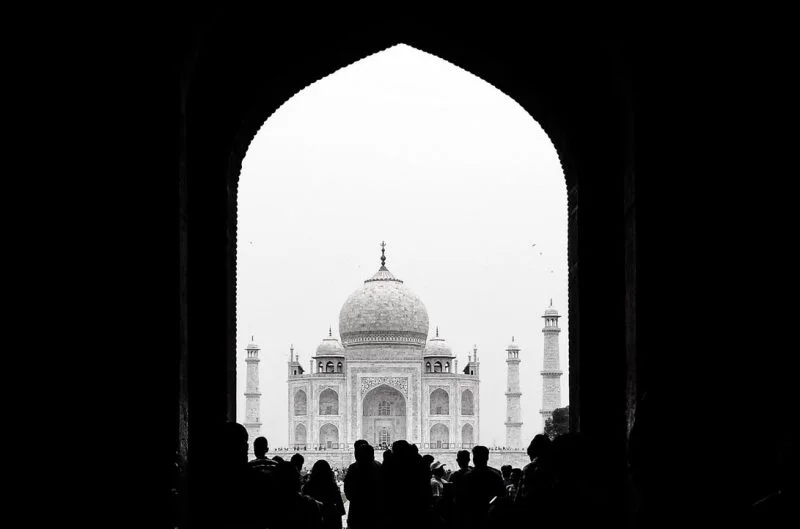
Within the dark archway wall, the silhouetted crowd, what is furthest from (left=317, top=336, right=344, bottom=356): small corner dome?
the silhouetted crowd

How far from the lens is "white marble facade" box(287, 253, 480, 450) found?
42.4 m

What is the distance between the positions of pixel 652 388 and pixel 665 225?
0.70 metres

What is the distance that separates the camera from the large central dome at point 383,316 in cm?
4241

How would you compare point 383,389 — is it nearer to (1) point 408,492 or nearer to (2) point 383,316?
(2) point 383,316

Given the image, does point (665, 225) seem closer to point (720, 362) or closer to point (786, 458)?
point (720, 362)

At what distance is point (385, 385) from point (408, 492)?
36.8 meters

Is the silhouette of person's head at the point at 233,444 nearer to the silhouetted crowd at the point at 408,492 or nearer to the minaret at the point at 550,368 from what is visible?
the silhouetted crowd at the point at 408,492

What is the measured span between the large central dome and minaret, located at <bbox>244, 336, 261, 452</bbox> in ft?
17.5

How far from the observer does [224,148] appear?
846 cm

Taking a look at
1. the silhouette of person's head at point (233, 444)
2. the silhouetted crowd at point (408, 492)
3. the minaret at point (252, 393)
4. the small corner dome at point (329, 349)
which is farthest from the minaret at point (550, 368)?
the silhouette of person's head at point (233, 444)

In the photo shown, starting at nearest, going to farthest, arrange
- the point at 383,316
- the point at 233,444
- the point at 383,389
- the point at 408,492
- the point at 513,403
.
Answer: the point at 233,444
the point at 408,492
the point at 383,316
the point at 383,389
the point at 513,403

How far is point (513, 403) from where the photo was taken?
46.0 meters

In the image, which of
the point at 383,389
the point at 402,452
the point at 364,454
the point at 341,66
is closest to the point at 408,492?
the point at 402,452

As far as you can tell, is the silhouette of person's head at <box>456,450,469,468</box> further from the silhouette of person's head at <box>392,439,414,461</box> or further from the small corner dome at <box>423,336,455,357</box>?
the small corner dome at <box>423,336,455,357</box>
